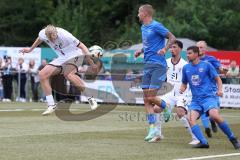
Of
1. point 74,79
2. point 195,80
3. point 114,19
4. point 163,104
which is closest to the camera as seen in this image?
point 195,80

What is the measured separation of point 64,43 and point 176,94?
3.30m

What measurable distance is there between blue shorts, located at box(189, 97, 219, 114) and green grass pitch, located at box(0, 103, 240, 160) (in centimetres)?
68

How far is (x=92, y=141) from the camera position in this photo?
12359mm

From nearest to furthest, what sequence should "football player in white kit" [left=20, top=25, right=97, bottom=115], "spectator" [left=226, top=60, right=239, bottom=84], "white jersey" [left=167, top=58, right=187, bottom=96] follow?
1. "white jersey" [left=167, top=58, right=187, bottom=96]
2. "football player in white kit" [left=20, top=25, right=97, bottom=115]
3. "spectator" [left=226, top=60, right=239, bottom=84]

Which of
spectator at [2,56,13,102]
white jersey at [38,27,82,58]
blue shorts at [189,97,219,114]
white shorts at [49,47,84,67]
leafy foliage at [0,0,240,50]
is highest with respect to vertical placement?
leafy foliage at [0,0,240,50]

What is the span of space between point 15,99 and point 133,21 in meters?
28.8

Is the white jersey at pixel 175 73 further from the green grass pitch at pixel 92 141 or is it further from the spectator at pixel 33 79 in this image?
the spectator at pixel 33 79

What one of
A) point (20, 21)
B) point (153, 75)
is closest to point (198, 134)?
point (153, 75)

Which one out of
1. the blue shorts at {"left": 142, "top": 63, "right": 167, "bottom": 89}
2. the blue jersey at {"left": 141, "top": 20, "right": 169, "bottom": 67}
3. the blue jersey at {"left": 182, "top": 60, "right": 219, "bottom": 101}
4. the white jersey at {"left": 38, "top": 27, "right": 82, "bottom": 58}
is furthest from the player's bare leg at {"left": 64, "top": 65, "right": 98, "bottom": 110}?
the blue jersey at {"left": 182, "top": 60, "right": 219, "bottom": 101}

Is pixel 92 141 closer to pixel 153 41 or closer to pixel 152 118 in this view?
pixel 152 118

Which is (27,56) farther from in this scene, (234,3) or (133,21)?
(133,21)

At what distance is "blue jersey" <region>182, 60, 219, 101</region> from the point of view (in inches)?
469

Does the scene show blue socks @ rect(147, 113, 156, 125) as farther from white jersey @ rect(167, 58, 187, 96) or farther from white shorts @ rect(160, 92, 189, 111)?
white jersey @ rect(167, 58, 187, 96)

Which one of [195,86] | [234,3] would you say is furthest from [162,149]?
[234,3]
